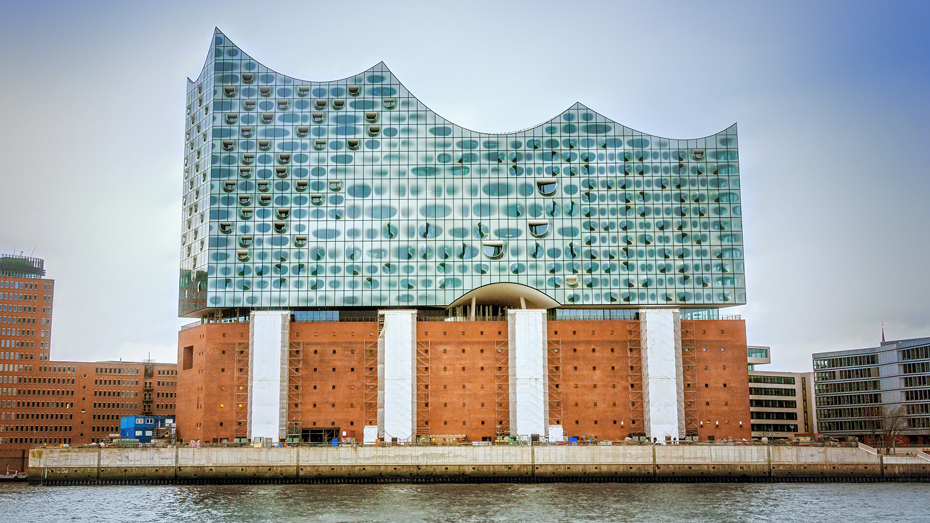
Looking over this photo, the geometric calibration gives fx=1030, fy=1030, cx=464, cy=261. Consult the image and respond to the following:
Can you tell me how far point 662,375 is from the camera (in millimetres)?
96875

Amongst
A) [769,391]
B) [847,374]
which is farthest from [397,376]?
[847,374]

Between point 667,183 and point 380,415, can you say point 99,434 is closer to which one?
point 380,415

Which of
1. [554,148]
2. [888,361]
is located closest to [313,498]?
[554,148]

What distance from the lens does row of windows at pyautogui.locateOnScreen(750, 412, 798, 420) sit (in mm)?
130500

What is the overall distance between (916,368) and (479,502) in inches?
2505

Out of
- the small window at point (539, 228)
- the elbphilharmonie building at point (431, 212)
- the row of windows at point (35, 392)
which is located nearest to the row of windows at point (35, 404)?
the row of windows at point (35, 392)

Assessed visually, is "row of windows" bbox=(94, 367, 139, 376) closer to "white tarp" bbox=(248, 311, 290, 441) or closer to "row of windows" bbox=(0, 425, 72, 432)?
"row of windows" bbox=(0, 425, 72, 432)

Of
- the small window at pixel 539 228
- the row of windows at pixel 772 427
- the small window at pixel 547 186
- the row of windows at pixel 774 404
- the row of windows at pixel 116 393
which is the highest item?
the small window at pixel 547 186

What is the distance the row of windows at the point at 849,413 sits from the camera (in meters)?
122

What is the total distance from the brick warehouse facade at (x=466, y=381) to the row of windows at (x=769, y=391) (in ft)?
107

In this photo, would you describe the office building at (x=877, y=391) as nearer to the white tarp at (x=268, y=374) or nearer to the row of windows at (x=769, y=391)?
the row of windows at (x=769, y=391)

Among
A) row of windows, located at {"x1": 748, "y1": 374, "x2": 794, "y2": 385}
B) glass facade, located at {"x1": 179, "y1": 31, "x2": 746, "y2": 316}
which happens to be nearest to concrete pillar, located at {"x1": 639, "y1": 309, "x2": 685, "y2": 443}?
glass facade, located at {"x1": 179, "y1": 31, "x2": 746, "y2": 316}

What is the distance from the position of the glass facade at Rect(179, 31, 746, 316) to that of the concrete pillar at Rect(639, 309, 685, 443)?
437 centimetres

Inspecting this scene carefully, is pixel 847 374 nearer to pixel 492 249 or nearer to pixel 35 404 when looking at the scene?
pixel 492 249
